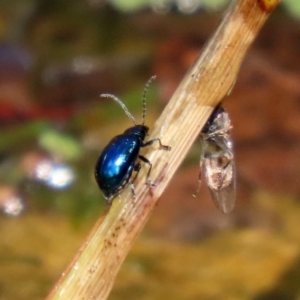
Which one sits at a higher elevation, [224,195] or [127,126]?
[127,126]

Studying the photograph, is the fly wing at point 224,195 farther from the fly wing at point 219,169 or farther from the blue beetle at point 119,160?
the blue beetle at point 119,160

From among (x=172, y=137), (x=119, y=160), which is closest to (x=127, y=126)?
(x=119, y=160)

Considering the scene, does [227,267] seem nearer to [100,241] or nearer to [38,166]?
[38,166]

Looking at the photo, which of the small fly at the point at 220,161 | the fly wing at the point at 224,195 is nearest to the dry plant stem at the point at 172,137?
the small fly at the point at 220,161

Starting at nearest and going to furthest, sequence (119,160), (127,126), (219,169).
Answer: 1. (219,169)
2. (119,160)
3. (127,126)

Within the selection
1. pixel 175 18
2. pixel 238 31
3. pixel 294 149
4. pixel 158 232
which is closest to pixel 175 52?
pixel 175 18

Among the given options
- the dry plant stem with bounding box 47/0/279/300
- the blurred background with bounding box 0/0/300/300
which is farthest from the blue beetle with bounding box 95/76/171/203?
the dry plant stem with bounding box 47/0/279/300

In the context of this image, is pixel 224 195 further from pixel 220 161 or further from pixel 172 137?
pixel 172 137
